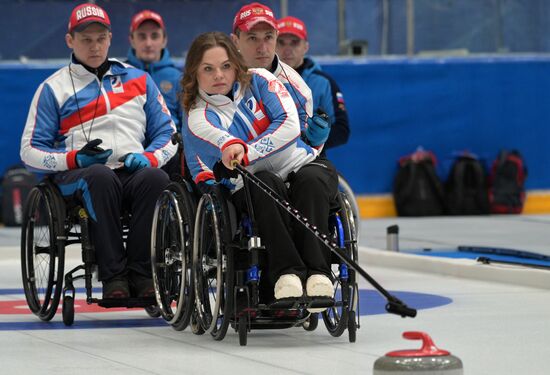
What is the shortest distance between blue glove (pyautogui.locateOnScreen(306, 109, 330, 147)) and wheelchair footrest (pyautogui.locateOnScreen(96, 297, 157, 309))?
103 centimetres

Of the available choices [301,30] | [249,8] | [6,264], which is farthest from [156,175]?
[6,264]

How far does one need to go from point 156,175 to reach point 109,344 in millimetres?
955

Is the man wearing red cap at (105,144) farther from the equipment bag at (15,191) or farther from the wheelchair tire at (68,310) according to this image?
the equipment bag at (15,191)

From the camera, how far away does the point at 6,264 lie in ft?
29.3

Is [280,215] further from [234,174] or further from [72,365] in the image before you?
[72,365]

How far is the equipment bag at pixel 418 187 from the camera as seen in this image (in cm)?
1191

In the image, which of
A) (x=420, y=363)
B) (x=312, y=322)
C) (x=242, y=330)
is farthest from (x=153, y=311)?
(x=420, y=363)

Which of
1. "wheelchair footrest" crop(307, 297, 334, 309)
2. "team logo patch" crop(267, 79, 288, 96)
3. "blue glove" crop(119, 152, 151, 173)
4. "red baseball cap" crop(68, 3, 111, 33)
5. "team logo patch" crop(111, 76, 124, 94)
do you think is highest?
"red baseball cap" crop(68, 3, 111, 33)

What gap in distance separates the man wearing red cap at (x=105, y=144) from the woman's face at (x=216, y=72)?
0.63 m

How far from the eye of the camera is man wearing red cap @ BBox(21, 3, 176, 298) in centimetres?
567

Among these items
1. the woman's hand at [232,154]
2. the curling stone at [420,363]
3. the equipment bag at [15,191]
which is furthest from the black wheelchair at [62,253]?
the equipment bag at [15,191]

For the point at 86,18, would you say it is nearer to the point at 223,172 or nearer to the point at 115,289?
the point at 115,289

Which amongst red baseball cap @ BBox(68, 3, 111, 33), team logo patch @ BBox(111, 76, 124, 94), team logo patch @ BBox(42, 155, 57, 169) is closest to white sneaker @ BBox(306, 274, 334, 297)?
team logo patch @ BBox(42, 155, 57, 169)

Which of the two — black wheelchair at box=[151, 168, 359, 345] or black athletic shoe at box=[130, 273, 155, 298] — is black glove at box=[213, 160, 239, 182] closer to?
black wheelchair at box=[151, 168, 359, 345]
